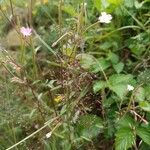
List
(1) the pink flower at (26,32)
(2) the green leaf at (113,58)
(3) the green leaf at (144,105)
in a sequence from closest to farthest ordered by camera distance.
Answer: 1. (3) the green leaf at (144,105)
2. (1) the pink flower at (26,32)
3. (2) the green leaf at (113,58)

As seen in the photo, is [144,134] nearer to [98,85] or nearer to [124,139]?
[124,139]

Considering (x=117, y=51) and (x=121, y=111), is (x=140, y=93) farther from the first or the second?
(x=117, y=51)

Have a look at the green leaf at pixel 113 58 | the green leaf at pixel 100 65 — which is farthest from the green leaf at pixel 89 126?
the green leaf at pixel 113 58

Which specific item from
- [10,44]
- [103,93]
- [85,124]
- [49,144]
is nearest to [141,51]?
[103,93]

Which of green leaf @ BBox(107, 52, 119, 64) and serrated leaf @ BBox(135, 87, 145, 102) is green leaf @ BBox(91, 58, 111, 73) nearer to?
green leaf @ BBox(107, 52, 119, 64)

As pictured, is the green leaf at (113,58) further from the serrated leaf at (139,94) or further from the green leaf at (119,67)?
the serrated leaf at (139,94)
